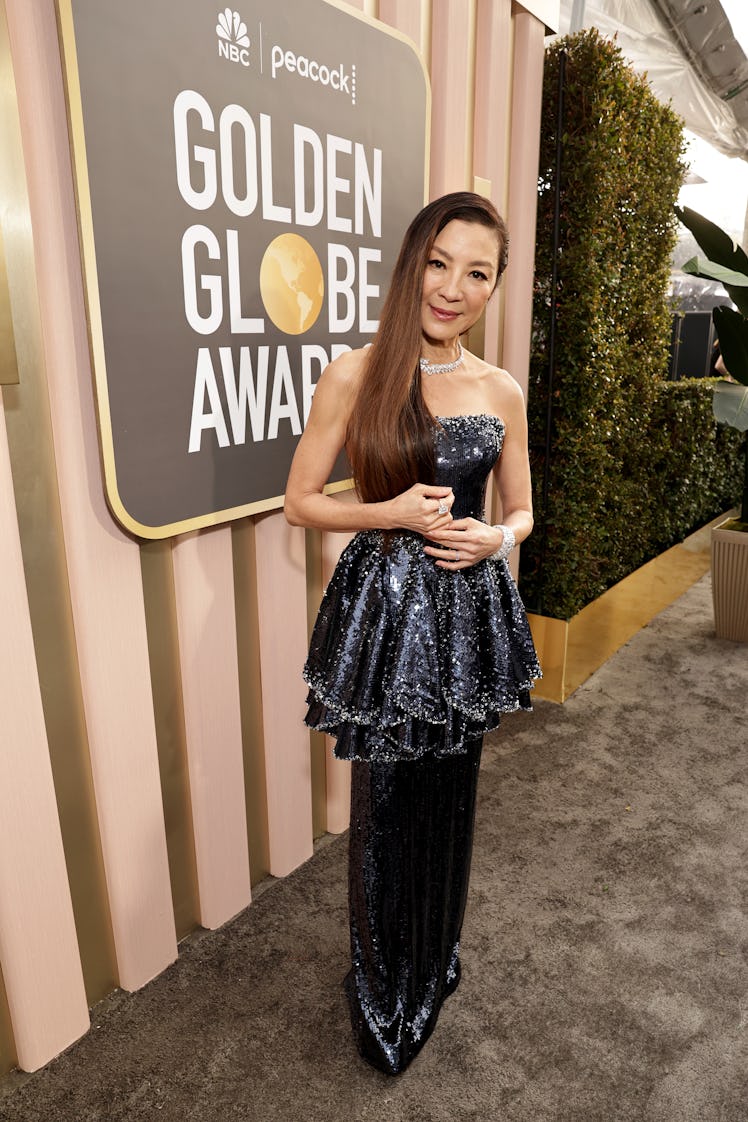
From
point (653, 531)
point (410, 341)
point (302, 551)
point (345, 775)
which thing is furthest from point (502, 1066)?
point (653, 531)

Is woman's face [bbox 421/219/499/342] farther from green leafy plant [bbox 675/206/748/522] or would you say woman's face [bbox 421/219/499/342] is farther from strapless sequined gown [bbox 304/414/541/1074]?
green leafy plant [bbox 675/206/748/522]

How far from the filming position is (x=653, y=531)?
15.6 ft

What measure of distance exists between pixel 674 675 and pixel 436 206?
9.96ft

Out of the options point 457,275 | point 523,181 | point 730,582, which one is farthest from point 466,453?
point 730,582

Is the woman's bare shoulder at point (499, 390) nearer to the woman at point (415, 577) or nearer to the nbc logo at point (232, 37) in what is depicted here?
the woman at point (415, 577)

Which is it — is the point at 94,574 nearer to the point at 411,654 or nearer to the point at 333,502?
the point at 333,502

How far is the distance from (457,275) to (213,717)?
1.23 m

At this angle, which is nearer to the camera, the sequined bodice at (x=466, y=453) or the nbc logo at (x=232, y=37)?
the sequined bodice at (x=466, y=453)

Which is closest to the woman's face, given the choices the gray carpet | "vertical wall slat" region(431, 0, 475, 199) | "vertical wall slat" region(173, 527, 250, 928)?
"vertical wall slat" region(173, 527, 250, 928)

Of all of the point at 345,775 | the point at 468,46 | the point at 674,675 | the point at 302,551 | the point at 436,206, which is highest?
the point at 468,46

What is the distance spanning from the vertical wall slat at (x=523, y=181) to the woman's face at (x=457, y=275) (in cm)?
162

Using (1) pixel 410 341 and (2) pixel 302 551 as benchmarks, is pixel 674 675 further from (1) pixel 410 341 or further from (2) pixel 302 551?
(1) pixel 410 341

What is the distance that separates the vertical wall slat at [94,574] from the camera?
150cm

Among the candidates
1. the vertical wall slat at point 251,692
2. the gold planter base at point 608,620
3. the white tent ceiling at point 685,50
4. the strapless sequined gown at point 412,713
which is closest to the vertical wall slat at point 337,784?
the vertical wall slat at point 251,692
